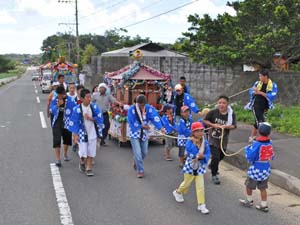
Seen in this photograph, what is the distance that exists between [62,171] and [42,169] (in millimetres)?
441

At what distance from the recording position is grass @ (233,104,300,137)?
10.7 meters

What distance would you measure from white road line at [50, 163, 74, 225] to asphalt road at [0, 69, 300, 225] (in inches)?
2.6

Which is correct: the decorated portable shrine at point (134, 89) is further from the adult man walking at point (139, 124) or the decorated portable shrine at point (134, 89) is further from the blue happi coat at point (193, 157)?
the blue happi coat at point (193, 157)

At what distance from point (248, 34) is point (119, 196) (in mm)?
9090

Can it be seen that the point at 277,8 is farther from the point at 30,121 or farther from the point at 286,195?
the point at 30,121

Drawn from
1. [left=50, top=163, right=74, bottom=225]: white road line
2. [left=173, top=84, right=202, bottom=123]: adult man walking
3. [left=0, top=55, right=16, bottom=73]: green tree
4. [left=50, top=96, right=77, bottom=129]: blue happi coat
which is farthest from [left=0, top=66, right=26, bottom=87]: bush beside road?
[left=50, top=163, right=74, bottom=225]: white road line

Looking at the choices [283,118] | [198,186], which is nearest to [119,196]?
[198,186]

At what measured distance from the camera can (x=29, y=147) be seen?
10.1 meters

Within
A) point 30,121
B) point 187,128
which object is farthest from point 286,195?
point 30,121

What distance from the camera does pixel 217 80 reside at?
1611cm

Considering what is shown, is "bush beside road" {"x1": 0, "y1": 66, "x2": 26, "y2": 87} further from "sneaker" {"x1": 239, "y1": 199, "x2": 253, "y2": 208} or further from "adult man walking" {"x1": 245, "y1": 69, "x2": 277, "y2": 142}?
"sneaker" {"x1": 239, "y1": 199, "x2": 253, "y2": 208}

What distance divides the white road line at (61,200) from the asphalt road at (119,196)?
7 cm

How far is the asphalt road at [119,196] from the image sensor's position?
5371 millimetres

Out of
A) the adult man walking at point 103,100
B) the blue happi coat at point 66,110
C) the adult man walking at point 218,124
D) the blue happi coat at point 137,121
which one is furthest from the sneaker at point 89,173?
the adult man walking at point 103,100
